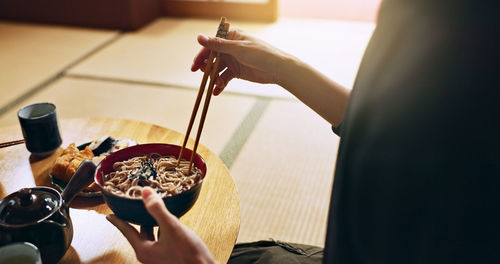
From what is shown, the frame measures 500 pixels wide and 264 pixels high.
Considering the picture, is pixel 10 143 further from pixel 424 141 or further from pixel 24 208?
pixel 424 141

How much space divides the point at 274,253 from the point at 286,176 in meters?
1.04

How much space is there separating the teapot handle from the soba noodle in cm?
5

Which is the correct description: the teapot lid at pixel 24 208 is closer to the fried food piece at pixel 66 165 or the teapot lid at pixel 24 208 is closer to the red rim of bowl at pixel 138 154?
the red rim of bowl at pixel 138 154

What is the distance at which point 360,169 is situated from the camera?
0.53m

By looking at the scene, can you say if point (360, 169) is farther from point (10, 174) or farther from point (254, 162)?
point (254, 162)

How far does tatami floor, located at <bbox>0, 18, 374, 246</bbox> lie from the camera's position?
6.64 feet

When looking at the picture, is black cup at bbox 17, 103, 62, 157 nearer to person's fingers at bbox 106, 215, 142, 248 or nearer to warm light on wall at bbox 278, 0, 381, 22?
person's fingers at bbox 106, 215, 142, 248

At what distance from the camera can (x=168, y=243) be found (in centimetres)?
76

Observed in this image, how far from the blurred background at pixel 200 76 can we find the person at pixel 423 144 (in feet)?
3.38

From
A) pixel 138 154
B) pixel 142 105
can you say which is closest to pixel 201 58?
pixel 138 154

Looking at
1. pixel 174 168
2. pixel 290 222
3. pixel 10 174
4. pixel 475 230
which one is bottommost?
pixel 290 222

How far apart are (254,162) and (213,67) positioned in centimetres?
127

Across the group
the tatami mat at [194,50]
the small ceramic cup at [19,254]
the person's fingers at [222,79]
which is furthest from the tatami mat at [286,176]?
the small ceramic cup at [19,254]

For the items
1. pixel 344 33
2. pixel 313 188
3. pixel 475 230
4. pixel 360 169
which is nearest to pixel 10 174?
pixel 360 169
